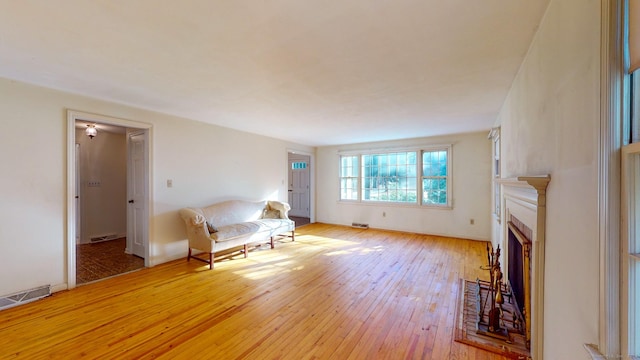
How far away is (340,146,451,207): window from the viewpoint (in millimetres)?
5809

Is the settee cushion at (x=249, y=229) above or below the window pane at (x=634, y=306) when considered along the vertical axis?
below

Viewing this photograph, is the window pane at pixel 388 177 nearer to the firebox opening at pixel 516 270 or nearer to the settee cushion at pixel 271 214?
the settee cushion at pixel 271 214

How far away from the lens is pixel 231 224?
4.47m

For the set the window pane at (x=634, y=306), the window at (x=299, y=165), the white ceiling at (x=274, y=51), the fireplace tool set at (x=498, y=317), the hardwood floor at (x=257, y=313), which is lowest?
the hardwood floor at (x=257, y=313)

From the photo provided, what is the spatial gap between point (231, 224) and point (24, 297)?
2.43m

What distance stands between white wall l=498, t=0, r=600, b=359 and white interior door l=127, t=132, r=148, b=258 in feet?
15.0

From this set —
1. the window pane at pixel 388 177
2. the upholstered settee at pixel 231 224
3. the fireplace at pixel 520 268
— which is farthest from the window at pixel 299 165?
the fireplace at pixel 520 268

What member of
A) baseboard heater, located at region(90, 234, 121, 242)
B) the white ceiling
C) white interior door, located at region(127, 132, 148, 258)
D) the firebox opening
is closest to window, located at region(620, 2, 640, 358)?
the white ceiling

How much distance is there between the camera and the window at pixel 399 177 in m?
5.81

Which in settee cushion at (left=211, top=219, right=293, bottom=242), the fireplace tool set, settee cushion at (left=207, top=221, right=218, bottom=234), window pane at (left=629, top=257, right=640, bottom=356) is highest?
window pane at (left=629, top=257, right=640, bottom=356)

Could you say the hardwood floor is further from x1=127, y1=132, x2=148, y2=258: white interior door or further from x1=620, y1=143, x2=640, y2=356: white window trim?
x1=620, y1=143, x2=640, y2=356: white window trim

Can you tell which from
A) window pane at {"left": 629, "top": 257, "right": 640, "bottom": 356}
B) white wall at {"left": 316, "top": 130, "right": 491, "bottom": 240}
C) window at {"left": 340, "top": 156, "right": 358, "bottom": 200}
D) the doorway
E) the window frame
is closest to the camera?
window pane at {"left": 629, "top": 257, "right": 640, "bottom": 356}

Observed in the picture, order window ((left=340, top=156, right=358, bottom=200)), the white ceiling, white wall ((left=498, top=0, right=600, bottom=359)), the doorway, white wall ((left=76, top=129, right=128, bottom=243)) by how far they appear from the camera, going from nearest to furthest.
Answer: white wall ((left=498, top=0, right=600, bottom=359))
the white ceiling
white wall ((left=76, top=129, right=128, bottom=243))
window ((left=340, top=156, right=358, bottom=200))
the doorway

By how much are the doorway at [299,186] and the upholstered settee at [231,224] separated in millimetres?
2972
